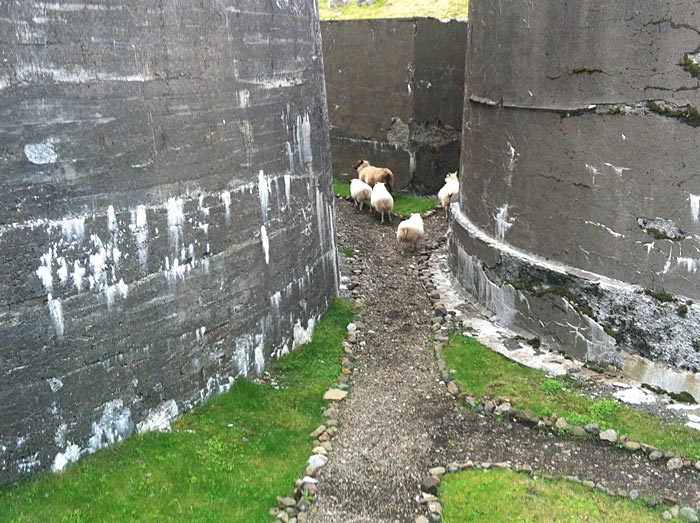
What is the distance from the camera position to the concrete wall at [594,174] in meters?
Answer: 6.48

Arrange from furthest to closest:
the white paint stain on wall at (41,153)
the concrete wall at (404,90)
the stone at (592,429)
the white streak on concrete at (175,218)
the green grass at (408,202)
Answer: the concrete wall at (404,90)
the green grass at (408,202)
the stone at (592,429)
the white streak on concrete at (175,218)
the white paint stain on wall at (41,153)

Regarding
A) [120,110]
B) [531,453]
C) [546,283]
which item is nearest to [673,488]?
[531,453]

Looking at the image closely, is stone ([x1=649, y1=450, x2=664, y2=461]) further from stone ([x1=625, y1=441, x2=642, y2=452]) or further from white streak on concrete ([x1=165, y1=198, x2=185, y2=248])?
white streak on concrete ([x1=165, y1=198, x2=185, y2=248])

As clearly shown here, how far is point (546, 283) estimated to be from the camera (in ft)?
25.8

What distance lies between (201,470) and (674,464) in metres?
3.99

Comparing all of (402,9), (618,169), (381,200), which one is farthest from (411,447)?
(402,9)

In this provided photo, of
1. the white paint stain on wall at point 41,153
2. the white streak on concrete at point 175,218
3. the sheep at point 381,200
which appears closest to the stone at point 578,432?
the white streak on concrete at point 175,218

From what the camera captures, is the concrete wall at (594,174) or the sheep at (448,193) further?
the sheep at (448,193)

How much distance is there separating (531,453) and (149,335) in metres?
3.60

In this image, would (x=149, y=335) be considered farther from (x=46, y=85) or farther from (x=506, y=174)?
(x=506, y=174)

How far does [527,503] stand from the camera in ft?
16.9

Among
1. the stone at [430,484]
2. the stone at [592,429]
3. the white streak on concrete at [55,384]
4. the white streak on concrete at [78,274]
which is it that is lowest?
the stone at [430,484]

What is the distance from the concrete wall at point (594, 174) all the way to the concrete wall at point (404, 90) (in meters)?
6.05

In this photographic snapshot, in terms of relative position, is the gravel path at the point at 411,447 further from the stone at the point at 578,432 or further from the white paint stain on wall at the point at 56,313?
the white paint stain on wall at the point at 56,313
